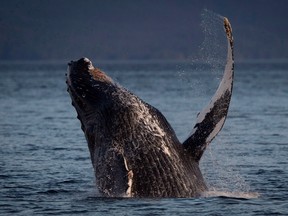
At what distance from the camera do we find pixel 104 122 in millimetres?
14047

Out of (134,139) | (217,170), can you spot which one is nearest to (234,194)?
(134,139)

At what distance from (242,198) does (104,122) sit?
9.14ft

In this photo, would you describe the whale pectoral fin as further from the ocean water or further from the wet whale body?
the ocean water

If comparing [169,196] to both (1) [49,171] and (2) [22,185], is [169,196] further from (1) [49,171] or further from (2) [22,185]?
(1) [49,171]

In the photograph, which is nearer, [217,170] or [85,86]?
[85,86]

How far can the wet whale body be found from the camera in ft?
44.8

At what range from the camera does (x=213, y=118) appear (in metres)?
14.7

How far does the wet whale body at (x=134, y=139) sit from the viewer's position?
44.8ft

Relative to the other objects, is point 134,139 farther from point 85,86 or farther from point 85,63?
point 85,63

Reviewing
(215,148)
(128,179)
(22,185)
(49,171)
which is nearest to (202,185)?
(128,179)

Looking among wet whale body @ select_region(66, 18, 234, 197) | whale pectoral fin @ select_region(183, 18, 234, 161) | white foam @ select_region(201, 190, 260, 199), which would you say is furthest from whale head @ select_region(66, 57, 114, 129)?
white foam @ select_region(201, 190, 260, 199)

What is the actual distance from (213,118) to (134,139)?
54.9 inches

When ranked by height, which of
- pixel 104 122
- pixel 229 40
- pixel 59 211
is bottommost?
pixel 59 211

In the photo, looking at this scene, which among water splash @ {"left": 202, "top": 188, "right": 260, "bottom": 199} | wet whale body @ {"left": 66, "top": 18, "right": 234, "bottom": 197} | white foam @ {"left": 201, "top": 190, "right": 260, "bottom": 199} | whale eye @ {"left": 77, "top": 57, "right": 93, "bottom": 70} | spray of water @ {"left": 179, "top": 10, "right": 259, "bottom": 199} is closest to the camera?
wet whale body @ {"left": 66, "top": 18, "right": 234, "bottom": 197}
